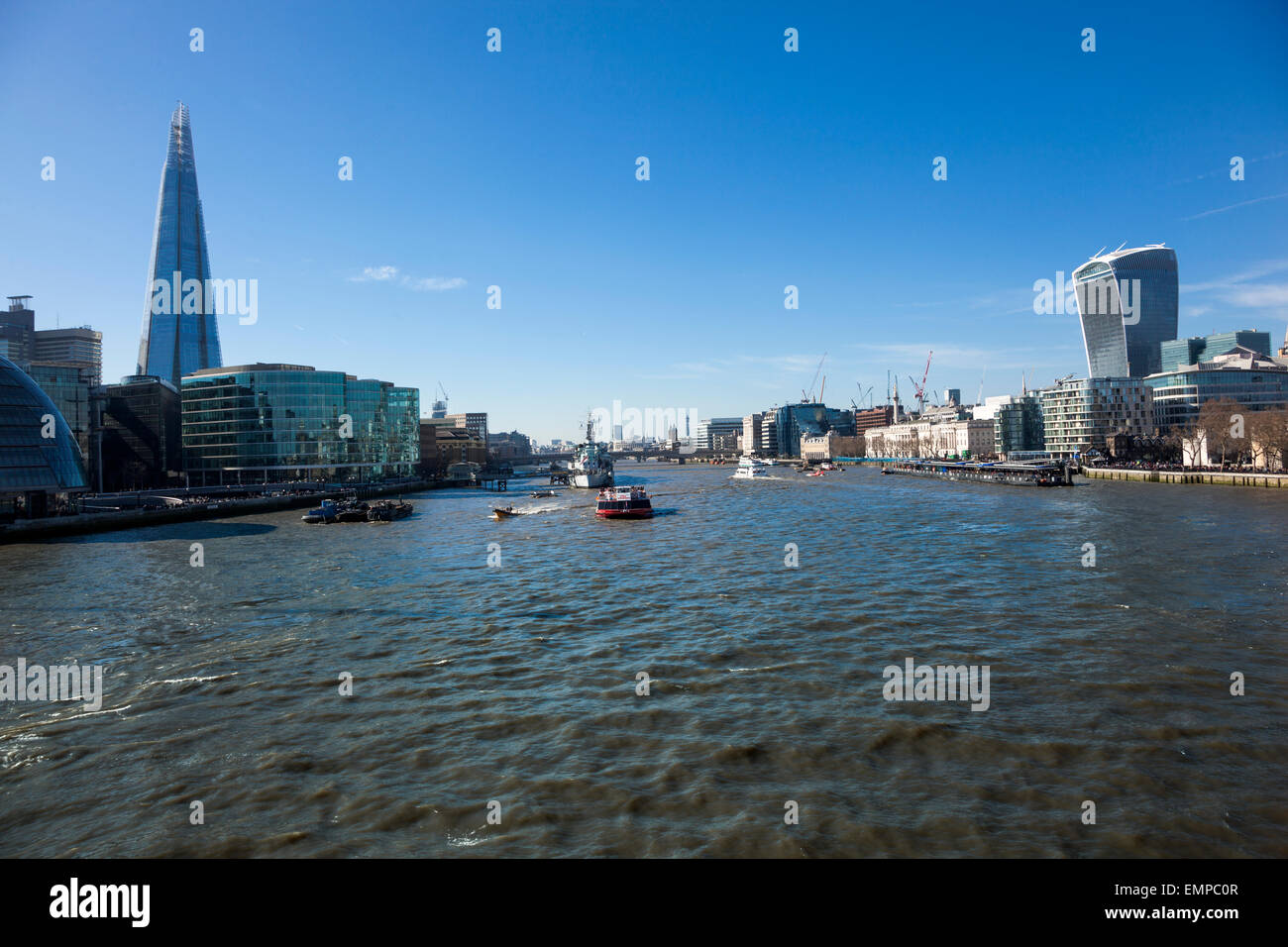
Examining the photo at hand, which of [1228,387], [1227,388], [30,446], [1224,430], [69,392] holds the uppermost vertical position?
[69,392]

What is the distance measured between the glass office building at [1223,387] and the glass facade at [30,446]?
209 m

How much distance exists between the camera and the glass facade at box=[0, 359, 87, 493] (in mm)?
68562

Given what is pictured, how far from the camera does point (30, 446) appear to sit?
234ft

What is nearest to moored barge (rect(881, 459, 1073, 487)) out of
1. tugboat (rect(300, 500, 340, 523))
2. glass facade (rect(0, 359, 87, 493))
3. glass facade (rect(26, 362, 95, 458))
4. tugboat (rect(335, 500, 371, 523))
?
tugboat (rect(335, 500, 371, 523))

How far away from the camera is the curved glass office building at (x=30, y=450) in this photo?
68562mm

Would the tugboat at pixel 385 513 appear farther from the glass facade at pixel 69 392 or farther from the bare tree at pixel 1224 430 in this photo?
the bare tree at pixel 1224 430

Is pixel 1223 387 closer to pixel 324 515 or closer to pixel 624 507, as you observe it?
pixel 624 507

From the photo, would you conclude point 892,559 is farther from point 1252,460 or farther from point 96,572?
point 1252,460

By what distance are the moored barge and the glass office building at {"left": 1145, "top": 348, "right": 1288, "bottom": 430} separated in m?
47.6

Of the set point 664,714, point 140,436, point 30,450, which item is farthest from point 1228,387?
point 140,436

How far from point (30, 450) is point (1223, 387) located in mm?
226344

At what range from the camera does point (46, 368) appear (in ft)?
417
